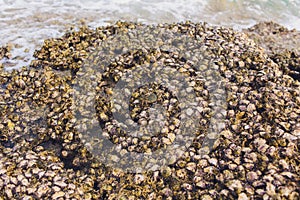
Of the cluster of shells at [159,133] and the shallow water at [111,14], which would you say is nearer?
the cluster of shells at [159,133]

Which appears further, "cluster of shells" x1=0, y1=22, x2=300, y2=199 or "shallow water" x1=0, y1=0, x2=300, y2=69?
"shallow water" x1=0, y1=0, x2=300, y2=69

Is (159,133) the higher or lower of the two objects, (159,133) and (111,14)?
the lower

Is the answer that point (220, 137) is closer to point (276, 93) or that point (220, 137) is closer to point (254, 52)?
point (276, 93)

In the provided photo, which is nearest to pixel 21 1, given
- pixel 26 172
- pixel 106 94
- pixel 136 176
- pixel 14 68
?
pixel 14 68

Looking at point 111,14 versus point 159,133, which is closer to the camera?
point 159,133
